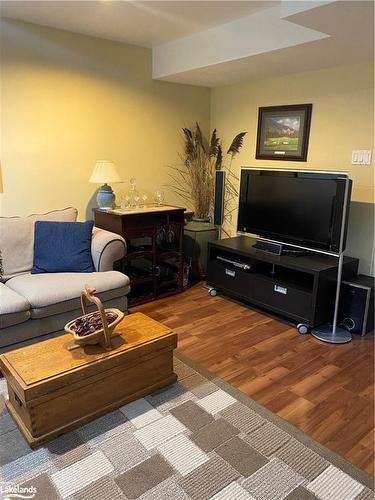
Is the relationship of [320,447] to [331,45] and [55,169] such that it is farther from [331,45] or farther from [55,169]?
[55,169]

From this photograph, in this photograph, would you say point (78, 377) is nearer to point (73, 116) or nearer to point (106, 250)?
point (106, 250)

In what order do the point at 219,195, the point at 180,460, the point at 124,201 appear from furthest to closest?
the point at 219,195 → the point at 124,201 → the point at 180,460

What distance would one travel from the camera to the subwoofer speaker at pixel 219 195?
4.36 meters

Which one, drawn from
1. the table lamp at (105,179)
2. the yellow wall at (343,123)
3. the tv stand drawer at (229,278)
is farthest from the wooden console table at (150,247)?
the yellow wall at (343,123)

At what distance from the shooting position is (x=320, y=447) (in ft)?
6.21

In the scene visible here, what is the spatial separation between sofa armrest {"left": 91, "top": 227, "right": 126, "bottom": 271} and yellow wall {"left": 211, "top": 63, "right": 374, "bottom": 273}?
1.85 metres

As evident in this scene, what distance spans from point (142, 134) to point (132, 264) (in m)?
1.35

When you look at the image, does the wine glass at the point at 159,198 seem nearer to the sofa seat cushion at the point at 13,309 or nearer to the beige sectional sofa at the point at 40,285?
the beige sectional sofa at the point at 40,285

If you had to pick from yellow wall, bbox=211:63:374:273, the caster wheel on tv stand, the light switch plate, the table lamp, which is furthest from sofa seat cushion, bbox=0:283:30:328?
the light switch plate

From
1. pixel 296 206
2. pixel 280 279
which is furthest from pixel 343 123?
pixel 280 279

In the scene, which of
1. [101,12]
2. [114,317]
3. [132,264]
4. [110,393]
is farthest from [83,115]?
[110,393]

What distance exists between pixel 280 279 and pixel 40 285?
1.92 m

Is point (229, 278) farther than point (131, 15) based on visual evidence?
Yes

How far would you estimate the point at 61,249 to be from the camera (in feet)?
9.95
